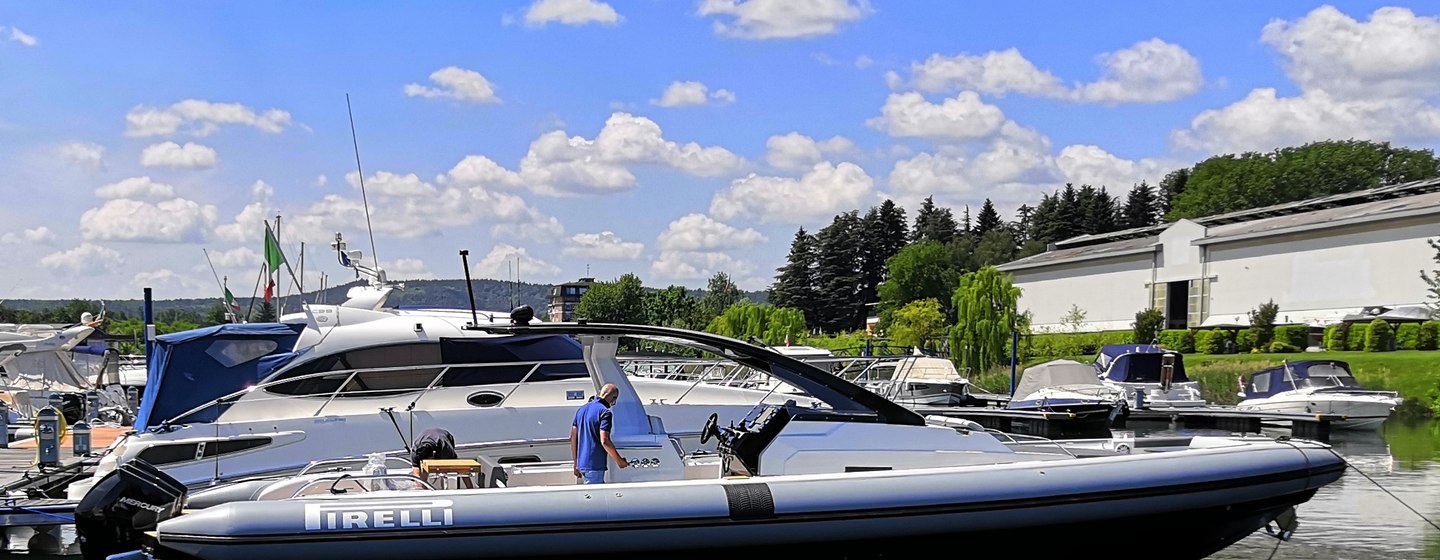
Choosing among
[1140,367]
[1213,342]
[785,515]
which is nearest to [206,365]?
[785,515]

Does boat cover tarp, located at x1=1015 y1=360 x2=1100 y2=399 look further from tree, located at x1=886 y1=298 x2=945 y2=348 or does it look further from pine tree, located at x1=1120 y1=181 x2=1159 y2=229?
pine tree, located at x1=1120 y1=181 x2=1159 y2=229

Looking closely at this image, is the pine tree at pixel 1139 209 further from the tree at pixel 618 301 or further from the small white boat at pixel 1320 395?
the small white boat at pixel 1320 395

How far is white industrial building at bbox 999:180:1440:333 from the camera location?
159ft

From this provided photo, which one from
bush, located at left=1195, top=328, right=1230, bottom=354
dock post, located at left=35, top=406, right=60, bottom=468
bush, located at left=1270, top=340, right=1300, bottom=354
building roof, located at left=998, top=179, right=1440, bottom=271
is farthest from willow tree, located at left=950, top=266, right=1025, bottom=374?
dock post, located at left=35, top=406, right=60, bottom=468

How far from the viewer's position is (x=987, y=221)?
4476 inches

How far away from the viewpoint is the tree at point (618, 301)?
103 m

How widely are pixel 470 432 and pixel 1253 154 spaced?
86.2 m

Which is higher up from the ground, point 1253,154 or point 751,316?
point 1253,154

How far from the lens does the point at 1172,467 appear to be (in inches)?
374

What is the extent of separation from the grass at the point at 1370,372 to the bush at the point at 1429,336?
78 centimetres

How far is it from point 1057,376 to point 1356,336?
1736cm

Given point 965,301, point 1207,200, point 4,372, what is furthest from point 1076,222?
point 4,372

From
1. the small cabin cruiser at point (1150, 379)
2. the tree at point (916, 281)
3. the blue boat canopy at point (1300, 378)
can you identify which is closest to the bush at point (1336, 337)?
the small cabin cruiser at point (1150, 379)

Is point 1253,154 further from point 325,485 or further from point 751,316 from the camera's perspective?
point 325,485
